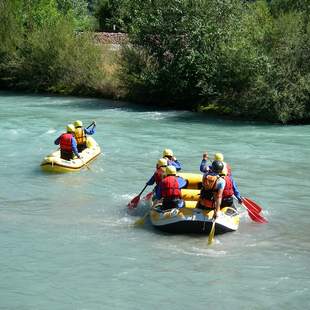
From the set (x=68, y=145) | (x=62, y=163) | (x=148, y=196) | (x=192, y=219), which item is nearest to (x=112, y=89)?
(x=68, y=145)

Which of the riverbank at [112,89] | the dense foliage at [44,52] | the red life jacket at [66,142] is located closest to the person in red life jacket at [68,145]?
the red life jacket at [66,142]

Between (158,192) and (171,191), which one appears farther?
(158,192)

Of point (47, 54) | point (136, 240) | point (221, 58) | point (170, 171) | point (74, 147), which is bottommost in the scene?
point (136, 240)

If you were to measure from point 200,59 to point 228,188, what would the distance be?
46.8ft

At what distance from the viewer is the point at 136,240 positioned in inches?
423

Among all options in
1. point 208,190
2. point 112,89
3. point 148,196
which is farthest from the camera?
point 112,89

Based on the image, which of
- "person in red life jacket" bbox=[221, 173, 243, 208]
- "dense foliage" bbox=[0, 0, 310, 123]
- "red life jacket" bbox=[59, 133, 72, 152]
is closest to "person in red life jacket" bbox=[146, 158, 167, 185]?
"person in red life jacket" bbox=[221, 173, 243, 208]

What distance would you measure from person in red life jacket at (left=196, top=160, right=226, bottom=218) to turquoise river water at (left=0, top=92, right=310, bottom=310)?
59 cm

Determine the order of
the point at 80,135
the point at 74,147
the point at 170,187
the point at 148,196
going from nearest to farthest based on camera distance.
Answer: the point at 170,187, the point at 148,196, the point at 74,147, the point at 80,135

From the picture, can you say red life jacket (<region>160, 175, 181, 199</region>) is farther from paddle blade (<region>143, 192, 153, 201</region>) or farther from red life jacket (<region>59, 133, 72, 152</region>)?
red life jacket (<region>59, 133, 72, 152</region>)

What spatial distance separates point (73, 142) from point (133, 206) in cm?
367

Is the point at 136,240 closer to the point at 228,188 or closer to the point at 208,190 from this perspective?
the point at 208,190

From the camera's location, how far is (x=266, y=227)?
37.4 feet

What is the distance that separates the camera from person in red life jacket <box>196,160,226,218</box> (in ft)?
35.0
